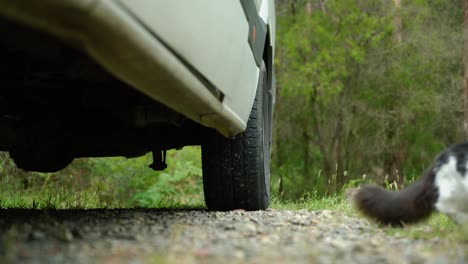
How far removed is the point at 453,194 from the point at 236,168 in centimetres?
116

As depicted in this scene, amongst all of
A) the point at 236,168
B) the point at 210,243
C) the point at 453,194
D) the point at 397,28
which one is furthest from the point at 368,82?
the point at 210,243

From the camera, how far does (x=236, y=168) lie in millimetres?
2689

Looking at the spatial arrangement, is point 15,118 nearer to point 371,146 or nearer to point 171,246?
point 171,246

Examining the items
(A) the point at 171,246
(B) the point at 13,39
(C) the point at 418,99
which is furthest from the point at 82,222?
(C) the point at 418,99

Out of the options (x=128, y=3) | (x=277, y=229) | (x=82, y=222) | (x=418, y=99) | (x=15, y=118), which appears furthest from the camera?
(x=418, y=99)

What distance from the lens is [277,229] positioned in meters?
1.96

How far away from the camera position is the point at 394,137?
1273 cm

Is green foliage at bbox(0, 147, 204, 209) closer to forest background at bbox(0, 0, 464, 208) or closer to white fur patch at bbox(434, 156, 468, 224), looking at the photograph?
white fur patch at bbox(434, 156, 468, 224)

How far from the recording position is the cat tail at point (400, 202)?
1.90m

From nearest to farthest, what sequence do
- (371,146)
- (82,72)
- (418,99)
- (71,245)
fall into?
(71,245) → (82,72) → (418,99) → (371,146)

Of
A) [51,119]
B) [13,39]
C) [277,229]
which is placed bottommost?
[277,229]

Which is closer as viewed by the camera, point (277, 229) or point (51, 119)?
point (277, 229)

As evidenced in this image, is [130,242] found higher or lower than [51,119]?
lower

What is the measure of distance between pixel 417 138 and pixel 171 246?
1260 centimetres
